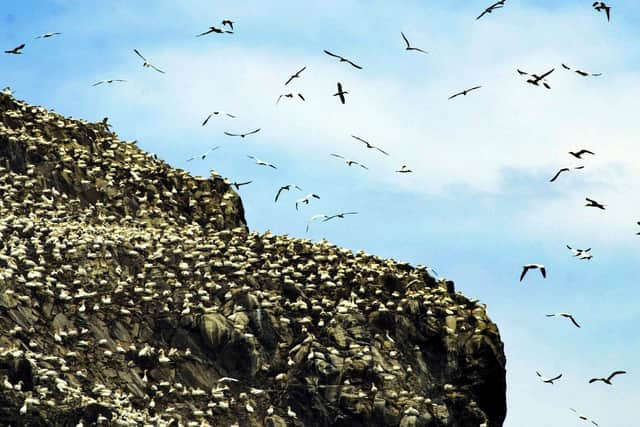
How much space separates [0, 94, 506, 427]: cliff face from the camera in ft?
161

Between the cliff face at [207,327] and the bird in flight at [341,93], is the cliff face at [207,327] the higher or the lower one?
the lower one

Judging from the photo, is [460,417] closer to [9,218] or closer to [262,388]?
[262,388]

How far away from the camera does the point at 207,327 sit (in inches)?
2133

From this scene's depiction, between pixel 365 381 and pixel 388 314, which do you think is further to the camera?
pixel 388 314

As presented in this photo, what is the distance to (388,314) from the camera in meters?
59.1

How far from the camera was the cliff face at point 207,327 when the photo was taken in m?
49.0

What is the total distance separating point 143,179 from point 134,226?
654cm

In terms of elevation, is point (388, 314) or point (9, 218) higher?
point (9, 218)

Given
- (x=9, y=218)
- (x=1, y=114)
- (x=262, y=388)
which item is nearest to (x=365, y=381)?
(x=262, y=388)

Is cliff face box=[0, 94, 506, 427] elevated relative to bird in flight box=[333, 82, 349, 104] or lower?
lower

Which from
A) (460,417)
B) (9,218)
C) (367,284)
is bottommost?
(460,417)

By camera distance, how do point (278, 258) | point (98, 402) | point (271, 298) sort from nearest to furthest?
point (98, 402), point (271, 298), point (278, 258)

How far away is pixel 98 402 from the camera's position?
46.0 meters

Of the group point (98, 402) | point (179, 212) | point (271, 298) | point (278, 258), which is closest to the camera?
point (98, 402)
